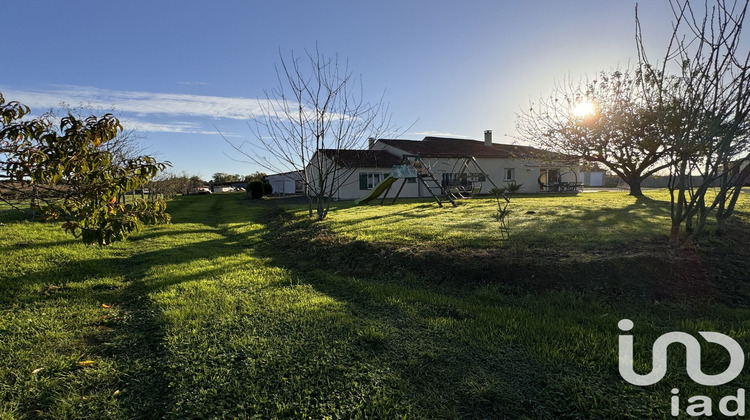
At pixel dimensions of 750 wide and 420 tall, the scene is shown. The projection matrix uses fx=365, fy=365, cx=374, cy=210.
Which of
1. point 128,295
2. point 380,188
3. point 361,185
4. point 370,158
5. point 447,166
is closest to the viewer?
point 128,295

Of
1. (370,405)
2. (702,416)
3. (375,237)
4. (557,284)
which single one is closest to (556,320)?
(557,284)

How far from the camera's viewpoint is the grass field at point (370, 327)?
241 centimetres

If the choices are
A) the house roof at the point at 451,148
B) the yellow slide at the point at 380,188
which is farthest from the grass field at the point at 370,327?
the house roof at the point at 451,148

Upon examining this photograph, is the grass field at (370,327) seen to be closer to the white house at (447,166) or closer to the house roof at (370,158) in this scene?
the house roof at (370,158)

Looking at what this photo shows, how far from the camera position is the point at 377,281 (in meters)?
5.34

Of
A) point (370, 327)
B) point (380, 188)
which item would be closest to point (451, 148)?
point (380, 188)

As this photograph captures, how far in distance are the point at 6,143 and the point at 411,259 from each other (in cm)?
495

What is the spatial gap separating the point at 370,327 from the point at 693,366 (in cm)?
256

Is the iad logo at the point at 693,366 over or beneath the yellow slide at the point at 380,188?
beneath

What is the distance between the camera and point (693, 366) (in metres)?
2.76

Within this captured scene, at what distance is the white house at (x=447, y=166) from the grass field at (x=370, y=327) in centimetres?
1842

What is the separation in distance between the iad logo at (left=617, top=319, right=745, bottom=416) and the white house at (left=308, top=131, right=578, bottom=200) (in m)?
20.8

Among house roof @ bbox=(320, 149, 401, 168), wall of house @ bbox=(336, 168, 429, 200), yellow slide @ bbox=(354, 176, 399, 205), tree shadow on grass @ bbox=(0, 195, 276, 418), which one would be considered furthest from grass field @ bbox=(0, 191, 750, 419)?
wall of house @ bbox=(336, 168, 429, 200)

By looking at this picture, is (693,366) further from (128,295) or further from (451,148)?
(451,148)
